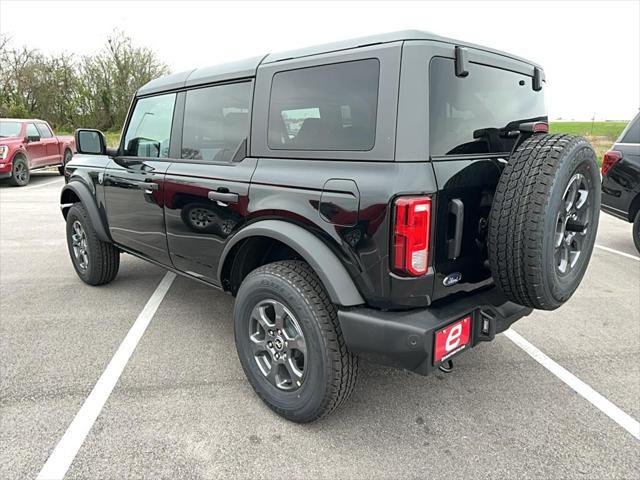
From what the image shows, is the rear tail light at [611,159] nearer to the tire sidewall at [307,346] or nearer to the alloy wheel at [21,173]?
the tire sidewall at [307,346]

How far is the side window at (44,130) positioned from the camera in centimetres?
1316

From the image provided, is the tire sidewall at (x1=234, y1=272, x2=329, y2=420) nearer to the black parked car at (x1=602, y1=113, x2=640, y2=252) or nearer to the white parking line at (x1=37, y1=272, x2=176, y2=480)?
the white parking line at (x1=37, y1=272, x2=176, y2=480)

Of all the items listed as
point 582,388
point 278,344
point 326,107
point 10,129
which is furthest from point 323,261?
point 10,129

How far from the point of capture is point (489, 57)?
7.67 feet

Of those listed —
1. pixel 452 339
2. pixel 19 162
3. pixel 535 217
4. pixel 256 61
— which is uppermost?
pixel 256 61

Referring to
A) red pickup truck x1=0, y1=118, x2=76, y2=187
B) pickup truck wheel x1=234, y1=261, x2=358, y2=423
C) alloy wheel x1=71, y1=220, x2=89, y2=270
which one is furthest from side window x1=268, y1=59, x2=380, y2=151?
red pickup truck x1=0, y1=118, x2=76, y2=187

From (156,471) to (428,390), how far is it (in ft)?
5.09

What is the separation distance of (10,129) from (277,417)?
522 inches

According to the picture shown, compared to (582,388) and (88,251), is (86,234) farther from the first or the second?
(582,388)

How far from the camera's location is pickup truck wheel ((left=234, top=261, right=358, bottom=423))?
2.16 meters

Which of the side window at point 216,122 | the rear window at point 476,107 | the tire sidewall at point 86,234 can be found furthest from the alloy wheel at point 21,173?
the rear window at point 476,107

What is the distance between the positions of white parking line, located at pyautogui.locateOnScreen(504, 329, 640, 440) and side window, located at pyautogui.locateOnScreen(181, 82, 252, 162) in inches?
95.6

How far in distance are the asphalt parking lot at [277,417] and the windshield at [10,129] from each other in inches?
408

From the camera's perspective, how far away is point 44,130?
1345 centimetres
